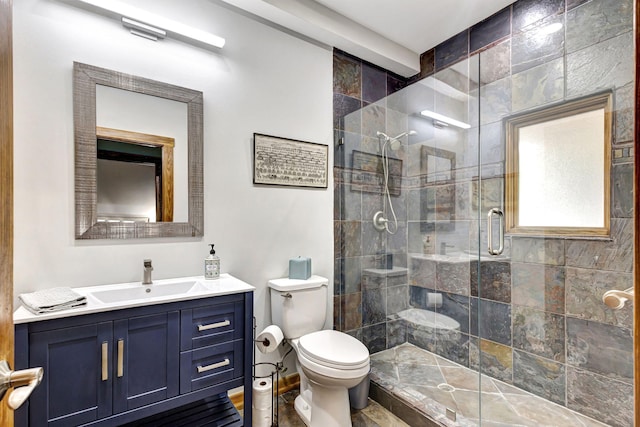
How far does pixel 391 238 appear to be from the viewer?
8.34 ft

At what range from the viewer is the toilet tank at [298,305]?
6.53 ft

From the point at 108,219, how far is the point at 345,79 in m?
1.98

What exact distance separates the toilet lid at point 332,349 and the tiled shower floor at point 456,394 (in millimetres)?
471

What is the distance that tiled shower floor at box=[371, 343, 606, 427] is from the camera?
173cm

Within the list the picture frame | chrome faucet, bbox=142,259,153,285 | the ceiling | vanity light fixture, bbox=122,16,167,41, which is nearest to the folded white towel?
chrome faucet, bbox=142,259,153,285

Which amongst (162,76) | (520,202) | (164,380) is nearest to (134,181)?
(162,76)

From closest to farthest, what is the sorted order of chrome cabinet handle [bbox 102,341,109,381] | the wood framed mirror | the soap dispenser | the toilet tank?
chrome cabinet handle [bbox 102,341,109,381] < the wood framed mirror < the soap dispenser < the toilet tank

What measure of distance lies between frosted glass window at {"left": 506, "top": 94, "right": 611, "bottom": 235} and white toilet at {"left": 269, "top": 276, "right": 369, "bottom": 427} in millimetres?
1388

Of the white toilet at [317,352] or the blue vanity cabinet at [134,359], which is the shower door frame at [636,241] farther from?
the blue vanity cabinet at [134,359]

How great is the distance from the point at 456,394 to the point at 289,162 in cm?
190

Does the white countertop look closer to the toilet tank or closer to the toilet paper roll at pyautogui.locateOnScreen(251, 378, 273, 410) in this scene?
the toilet tank

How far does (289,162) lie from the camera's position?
223cm

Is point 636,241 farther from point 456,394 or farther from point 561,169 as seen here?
point 456,394

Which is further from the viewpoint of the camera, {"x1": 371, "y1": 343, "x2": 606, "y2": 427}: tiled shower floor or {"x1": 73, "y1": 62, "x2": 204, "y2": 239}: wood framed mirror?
{"x1": 371, "y1": 343, "x2": 606, "y2": 427}: tiled shower floor
